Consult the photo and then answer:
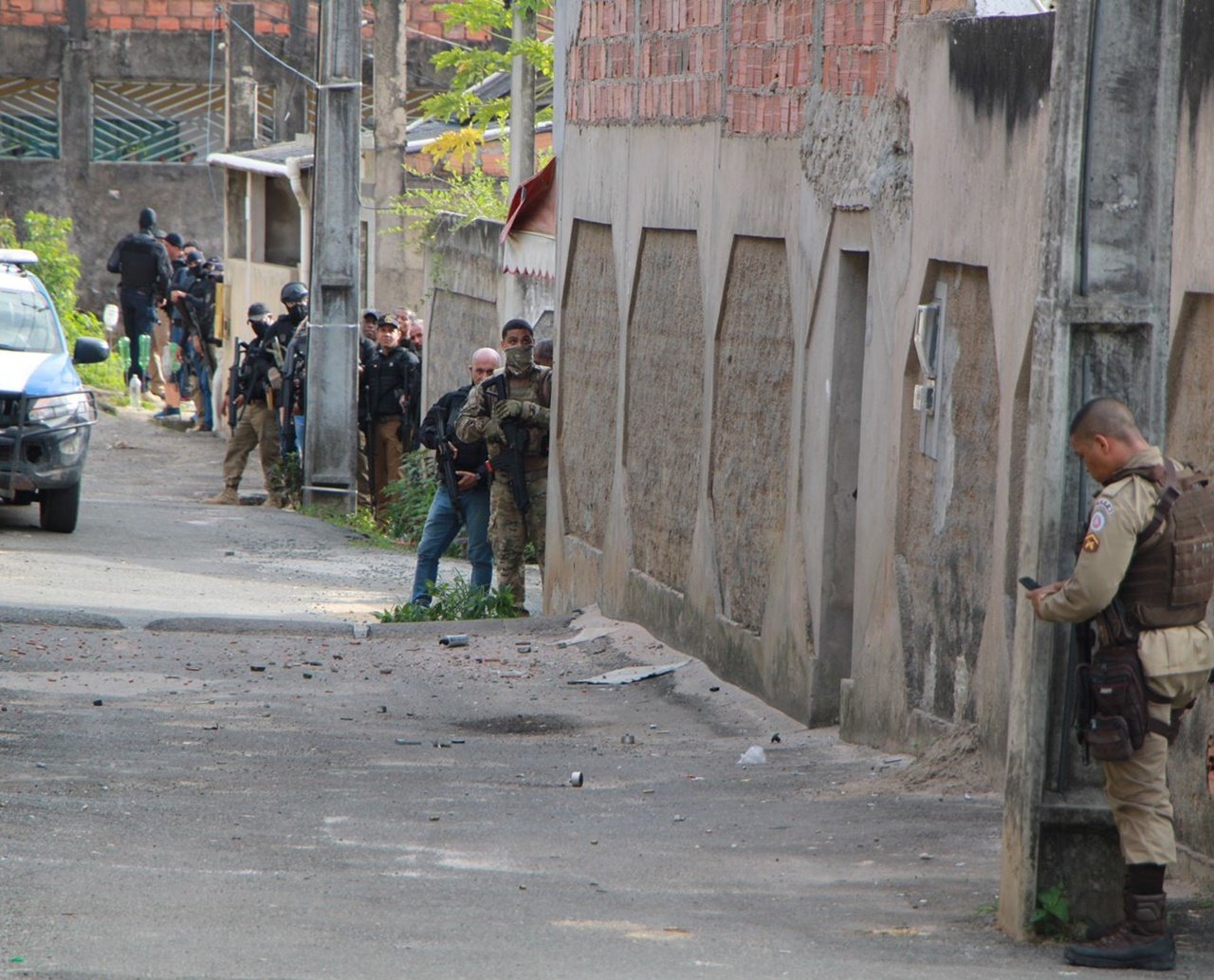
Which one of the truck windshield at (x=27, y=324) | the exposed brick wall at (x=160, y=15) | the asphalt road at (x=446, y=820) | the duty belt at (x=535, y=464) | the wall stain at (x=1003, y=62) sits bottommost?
the asphalt road at (x=446, y=820)

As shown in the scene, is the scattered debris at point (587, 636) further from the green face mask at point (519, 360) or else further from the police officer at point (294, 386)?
the police officer at point (294, 386)

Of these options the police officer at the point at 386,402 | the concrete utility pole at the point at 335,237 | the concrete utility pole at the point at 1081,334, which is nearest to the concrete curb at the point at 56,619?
the concrete utility pole at the point at 335,237

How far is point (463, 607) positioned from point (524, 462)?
106cm

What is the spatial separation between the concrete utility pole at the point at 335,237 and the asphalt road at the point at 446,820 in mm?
6272

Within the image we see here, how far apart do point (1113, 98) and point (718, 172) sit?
5.14 meters

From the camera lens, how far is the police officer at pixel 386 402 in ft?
61.6

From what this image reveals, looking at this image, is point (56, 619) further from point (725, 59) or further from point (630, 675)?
point (725, 59)

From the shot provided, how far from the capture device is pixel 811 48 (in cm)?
882

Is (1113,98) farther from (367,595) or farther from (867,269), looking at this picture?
(367,595)

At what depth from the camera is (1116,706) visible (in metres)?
4.73

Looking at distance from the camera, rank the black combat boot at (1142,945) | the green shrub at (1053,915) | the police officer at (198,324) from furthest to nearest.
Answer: the police officer at (198,324), the green shrub at (1053,915), the black combat boot at (1142,945)

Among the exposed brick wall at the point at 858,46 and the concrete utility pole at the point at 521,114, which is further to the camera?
the concrete utility pole at the point at 521,114

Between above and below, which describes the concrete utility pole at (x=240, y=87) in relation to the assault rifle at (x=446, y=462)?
above

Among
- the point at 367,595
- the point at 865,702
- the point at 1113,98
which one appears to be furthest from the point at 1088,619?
the point at 367,595
